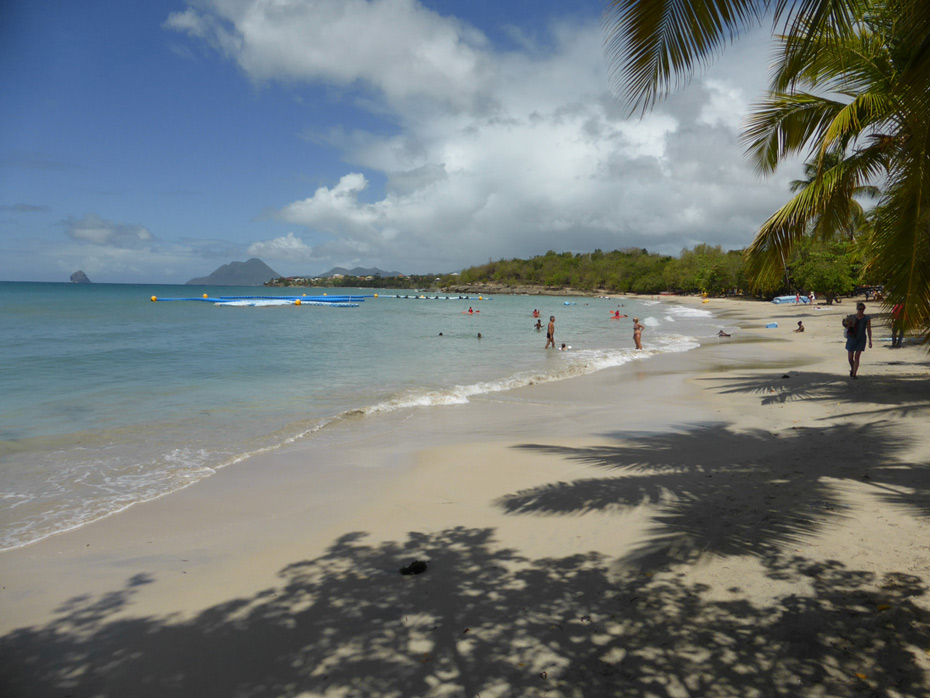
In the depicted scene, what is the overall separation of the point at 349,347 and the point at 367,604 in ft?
74.8

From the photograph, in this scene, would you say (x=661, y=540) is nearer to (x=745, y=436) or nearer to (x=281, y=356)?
(x=745, y=436)

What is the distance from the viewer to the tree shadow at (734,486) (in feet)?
14.8

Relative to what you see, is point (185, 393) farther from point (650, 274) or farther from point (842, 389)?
point (650, 274)

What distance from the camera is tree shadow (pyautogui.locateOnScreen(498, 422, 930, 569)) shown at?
14.8 feet

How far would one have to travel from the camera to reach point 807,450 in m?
6.98

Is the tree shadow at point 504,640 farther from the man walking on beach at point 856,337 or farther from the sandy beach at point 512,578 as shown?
the man walking on beach at point 856,337

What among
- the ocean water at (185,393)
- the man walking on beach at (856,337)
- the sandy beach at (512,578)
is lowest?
the ocean water at (185,393)

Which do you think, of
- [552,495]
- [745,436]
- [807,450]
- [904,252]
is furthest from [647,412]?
[904,252]

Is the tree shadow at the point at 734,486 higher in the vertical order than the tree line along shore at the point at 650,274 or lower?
lower

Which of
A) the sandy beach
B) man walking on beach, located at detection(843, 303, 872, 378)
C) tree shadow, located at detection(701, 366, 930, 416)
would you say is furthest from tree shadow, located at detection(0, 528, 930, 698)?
man walking on beach, located at detection(843, 303, 872, 378)

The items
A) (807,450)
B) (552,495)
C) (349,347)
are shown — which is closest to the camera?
(552,495)

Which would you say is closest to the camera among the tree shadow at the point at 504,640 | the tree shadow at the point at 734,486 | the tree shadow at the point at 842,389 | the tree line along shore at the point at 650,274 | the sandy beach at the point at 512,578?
the tree shadow at the point at 504,640

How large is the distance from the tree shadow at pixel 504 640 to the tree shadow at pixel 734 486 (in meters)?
0.54

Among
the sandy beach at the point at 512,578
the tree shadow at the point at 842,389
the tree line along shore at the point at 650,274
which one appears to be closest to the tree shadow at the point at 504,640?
the sandy beach at the point at 512,578
